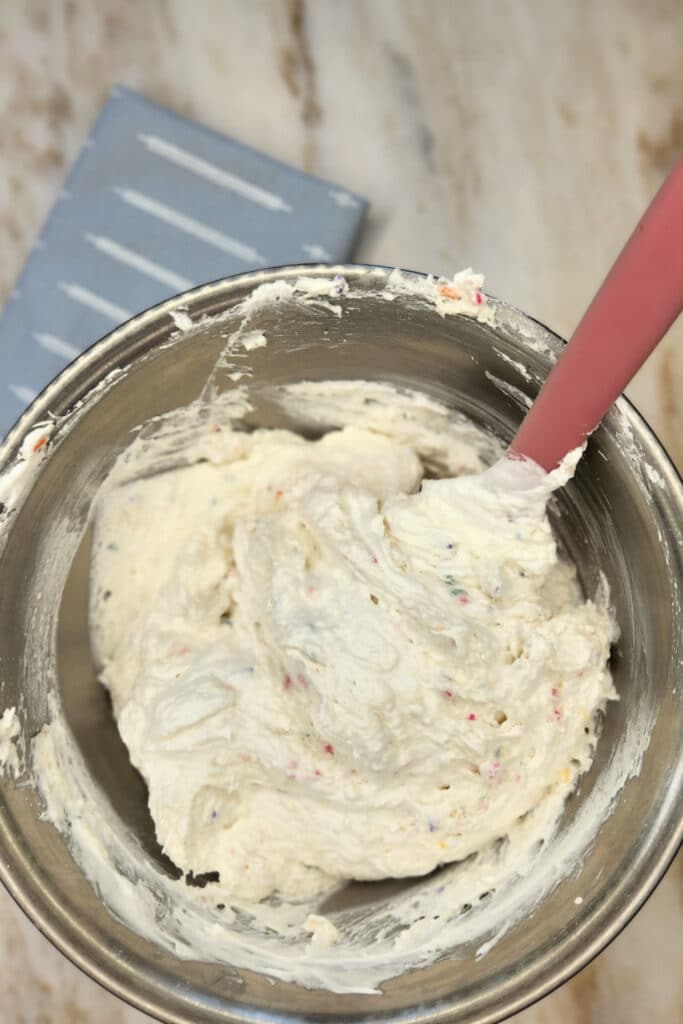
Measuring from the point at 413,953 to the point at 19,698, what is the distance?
440mm

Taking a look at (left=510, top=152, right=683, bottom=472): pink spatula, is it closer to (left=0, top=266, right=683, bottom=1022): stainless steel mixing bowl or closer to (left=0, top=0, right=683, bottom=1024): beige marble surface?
(left=0, top=266, right=683, bottom=1022): stainless steel mixing bowl

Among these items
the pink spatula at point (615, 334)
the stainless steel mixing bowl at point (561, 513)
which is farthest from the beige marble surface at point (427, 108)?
the pink spatula at point (615, 334)

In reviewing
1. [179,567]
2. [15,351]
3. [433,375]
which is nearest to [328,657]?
[179,567]

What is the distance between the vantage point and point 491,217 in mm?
1122

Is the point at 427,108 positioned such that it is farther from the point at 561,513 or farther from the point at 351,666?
the point at 351,666

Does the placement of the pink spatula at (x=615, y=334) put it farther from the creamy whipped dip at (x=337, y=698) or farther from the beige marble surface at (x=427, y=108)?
the beige marble surface at (x=427, y=108)

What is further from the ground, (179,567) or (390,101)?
(390,101)

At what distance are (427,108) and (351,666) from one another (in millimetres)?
757

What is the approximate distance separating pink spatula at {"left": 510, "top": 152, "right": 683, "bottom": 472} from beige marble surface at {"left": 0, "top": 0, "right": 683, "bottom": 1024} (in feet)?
1.44

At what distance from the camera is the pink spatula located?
527 mm

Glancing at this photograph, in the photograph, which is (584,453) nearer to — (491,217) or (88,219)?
(491,217)

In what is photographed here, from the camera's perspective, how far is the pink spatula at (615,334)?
527 mm

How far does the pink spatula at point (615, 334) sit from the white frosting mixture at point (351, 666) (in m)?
0.06

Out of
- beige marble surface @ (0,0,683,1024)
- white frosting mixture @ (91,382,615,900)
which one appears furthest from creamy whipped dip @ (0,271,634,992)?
beige marble surface @ (0,0,683,1024)
